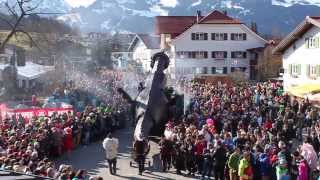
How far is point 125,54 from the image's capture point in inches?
4493

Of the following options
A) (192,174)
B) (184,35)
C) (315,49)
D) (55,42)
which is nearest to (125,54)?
(55,42)

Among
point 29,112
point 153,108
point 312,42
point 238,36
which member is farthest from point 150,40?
point 153,108

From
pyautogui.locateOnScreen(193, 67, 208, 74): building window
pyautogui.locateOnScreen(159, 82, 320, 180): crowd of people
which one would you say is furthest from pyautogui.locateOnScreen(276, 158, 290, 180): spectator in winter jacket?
pyautogui.locateOnScreen(193, 67, 208, 74): building window

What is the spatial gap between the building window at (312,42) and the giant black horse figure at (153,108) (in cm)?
1663

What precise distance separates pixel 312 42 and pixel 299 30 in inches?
50.8

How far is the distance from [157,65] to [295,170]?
10606 mm

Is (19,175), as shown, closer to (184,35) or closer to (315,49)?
(315,49)

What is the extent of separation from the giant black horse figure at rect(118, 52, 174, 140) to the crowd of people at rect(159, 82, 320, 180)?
54 centimetres

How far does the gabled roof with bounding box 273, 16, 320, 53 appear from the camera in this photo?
128 ft

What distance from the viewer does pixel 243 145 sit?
2019cm

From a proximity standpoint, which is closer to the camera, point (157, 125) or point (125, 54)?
point (157, 125)

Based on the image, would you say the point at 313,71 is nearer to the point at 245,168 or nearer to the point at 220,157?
the point at 220,157

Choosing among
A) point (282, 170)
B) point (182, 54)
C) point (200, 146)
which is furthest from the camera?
point (182, 54)

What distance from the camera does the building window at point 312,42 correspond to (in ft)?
130
